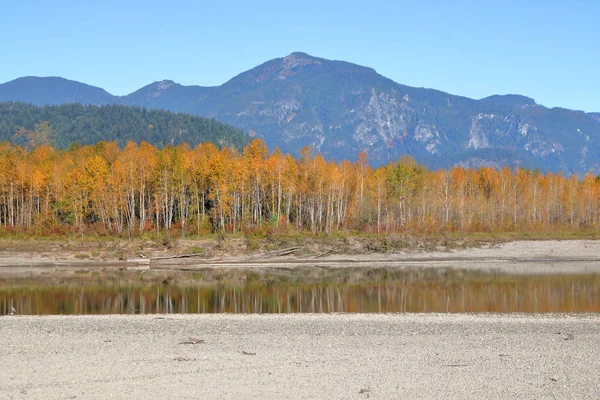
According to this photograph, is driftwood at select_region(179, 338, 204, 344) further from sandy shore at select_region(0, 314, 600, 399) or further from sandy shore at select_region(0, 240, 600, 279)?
sandy shore at select_region(0, 240, 600, 279)

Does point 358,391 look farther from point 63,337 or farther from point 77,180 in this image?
point 77,180

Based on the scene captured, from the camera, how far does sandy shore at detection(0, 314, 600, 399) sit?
53.4ft

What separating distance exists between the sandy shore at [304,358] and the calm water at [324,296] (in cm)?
504

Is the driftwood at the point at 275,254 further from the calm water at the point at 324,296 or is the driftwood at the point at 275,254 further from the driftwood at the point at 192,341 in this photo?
the driftwood at the point at 192,341

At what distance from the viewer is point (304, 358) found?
20.0 m

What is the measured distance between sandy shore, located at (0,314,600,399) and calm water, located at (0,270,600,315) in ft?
16.5

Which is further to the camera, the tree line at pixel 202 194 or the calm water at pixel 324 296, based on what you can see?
the tree line at pixel 202 194

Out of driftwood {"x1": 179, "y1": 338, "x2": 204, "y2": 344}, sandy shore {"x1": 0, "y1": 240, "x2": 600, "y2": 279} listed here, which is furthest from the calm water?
driftwood {"x1": 179, "y1": 338, "x2": 204, "y2": 344}

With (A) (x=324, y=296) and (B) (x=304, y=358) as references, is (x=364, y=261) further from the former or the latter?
(B) (x=304, y=358)

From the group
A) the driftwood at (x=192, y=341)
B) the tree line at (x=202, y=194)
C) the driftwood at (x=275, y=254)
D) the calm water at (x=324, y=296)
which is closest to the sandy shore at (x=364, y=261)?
the driftwood at (x=275, y=254)

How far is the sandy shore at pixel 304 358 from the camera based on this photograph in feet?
53.4

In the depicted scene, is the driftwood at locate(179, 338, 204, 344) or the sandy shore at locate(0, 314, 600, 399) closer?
the sandy shore at locate(0, 314, 600, 399)

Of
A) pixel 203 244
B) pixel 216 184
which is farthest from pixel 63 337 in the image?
pixel 216 184

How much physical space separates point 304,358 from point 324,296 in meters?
18.7
